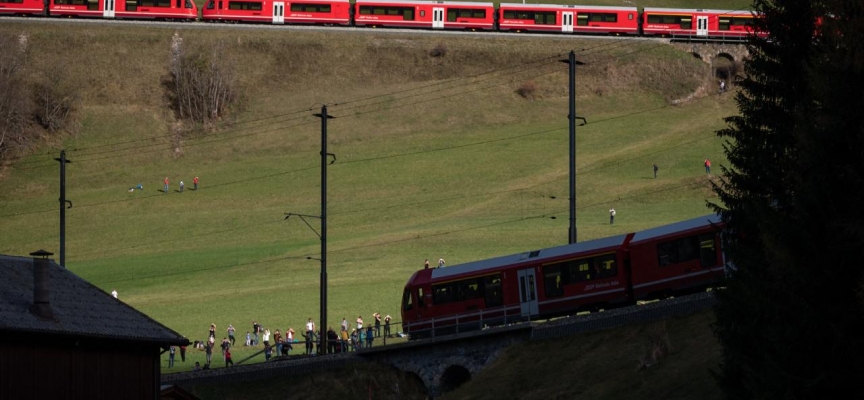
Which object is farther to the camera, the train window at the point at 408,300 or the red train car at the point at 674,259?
the train window at the point at 408,300

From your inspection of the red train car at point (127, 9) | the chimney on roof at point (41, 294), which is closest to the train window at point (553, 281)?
the chimney on roof at point (41, 294)

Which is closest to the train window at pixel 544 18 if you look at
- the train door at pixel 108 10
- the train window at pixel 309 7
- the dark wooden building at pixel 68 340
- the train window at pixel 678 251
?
the train window at pixel 309 7

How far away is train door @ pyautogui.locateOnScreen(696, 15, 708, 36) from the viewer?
Answer: 432 feet

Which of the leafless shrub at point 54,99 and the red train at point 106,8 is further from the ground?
the red train at point 106,8

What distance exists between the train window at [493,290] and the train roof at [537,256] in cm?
41

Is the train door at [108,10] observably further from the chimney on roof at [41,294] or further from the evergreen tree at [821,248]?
the evergreen tree at [821,248]

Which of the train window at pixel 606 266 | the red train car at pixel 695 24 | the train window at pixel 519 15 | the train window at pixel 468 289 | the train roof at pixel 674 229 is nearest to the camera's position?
the train roof at pixel 674 229

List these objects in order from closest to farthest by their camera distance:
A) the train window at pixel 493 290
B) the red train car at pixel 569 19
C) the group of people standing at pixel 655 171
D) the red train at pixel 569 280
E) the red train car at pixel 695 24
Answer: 1. the red train at pixel 569 280
2. the train window at pixel 493 290
3. the group of people standing at pixel 655 171
4. the red train car at pixel 695 24
5. the red train car at pixel 569 19

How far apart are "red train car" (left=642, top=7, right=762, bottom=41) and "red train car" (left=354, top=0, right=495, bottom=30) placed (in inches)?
580

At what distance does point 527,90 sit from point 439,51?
34.4 ft

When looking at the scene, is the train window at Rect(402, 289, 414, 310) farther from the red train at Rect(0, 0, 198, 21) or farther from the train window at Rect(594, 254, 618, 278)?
the red train at Rect(0, 0, 198, 21)

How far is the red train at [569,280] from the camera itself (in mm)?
48750

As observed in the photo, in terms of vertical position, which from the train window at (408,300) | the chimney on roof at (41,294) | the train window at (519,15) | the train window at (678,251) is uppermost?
the train window at (519,15)

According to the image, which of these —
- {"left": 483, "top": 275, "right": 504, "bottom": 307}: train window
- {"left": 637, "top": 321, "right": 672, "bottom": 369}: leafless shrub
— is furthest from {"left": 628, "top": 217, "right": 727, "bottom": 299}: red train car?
{"left": 637, "top": 321, "right": 672, "bottom": 369}: leafless shrub
